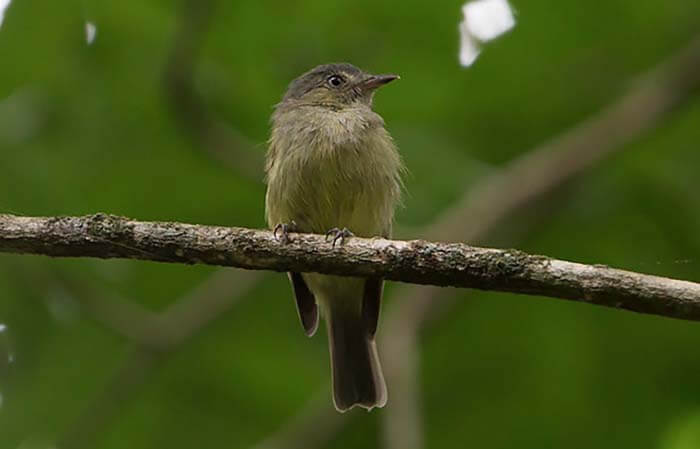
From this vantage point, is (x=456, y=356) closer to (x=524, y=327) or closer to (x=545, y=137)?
(x=524, y=327)

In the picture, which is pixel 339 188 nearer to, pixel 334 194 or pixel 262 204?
pixel 334 194

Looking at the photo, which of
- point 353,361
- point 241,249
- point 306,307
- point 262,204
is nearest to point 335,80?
point 262,204

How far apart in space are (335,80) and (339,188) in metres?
1.07

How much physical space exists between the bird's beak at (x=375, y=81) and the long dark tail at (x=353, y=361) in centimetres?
111

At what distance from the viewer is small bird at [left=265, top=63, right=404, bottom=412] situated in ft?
18.0

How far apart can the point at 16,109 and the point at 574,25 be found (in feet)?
9.86

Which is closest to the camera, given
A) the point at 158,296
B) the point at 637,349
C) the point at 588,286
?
the point at 588,286

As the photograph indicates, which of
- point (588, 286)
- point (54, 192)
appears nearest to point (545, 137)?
point (54, 192)

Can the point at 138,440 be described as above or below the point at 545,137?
below

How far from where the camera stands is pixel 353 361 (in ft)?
20.2

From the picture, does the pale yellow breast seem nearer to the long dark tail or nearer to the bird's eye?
the bird's eye

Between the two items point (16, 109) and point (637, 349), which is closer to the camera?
point (637, 349)

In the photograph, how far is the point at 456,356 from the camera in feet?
20.7

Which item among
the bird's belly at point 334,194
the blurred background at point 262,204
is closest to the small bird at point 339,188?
the bird's belly at point 334,194
